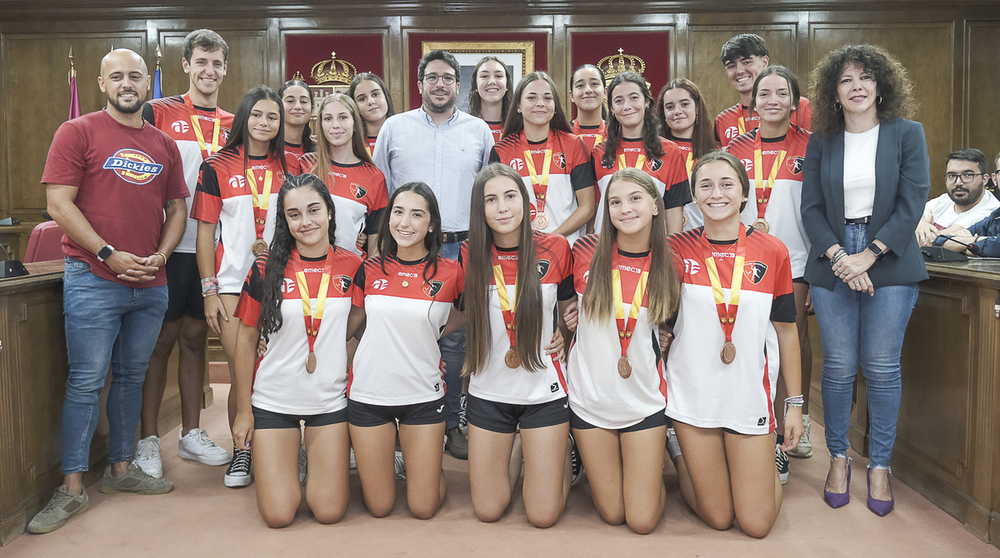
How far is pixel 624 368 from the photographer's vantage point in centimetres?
241

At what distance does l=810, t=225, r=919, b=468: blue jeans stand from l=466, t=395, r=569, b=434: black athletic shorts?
3.93ft

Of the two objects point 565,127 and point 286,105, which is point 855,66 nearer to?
point 565,127

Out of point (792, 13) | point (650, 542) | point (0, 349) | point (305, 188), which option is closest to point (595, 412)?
point (650, 542)

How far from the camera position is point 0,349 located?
250 cm

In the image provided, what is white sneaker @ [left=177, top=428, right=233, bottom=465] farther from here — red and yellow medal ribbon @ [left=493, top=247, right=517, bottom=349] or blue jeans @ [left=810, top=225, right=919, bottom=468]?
blue jeans @ [left=810, top=225, right=919, bottom=468]

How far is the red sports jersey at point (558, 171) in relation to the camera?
3127 millimetres

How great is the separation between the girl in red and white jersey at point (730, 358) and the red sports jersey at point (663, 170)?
2.20 ft

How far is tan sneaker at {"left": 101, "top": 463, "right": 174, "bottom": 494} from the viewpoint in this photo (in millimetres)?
2955

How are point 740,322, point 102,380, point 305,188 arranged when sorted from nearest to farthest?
point 740,322
point 305,188
point 102,380

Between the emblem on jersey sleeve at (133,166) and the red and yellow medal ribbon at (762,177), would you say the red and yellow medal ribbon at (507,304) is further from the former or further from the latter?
the emblem on jersey sleeve at (133,166)

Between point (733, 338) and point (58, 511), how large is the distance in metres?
2.75

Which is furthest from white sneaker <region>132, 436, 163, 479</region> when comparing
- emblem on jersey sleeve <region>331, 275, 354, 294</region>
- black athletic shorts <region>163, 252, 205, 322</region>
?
emblem on jersey sleeve <region>331, 275, 354, 294</region>

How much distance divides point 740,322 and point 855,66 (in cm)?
121

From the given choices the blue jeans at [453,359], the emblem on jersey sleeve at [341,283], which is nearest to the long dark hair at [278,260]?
the emblem on jersey sleeve at [341,283]
